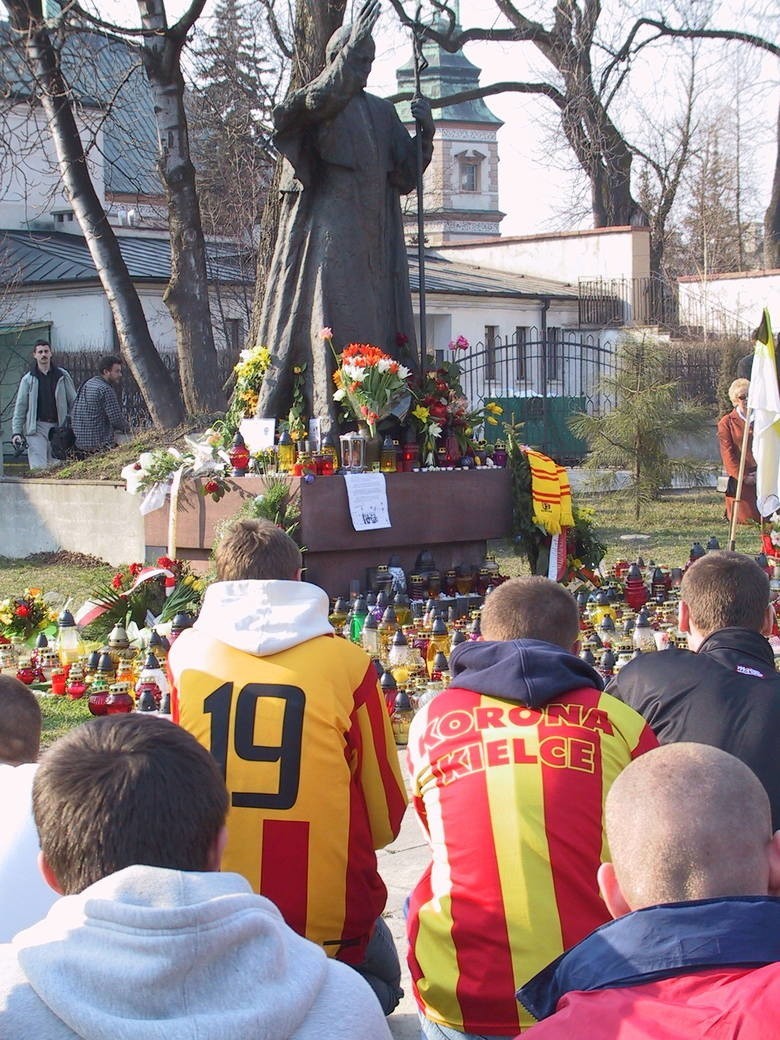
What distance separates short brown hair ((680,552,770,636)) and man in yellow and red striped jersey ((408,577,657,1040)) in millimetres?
779

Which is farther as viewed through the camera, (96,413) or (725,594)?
(96,413)

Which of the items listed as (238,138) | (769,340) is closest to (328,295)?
(769,340)

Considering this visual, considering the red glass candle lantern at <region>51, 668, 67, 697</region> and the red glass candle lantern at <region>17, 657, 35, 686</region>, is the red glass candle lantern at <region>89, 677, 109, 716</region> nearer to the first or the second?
the red glass candle lantern at <region>51, 668, 67, 697</region>

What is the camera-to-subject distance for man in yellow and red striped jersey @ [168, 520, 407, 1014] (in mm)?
3184

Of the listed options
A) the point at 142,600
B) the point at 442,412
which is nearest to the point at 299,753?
the point at 142,600

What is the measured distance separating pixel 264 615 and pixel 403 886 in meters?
1.61

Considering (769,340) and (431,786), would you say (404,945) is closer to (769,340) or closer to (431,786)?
(431,786)

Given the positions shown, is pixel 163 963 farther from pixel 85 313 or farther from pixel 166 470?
pixel 85 313

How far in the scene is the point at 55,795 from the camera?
74.7 inches

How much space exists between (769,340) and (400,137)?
352cm

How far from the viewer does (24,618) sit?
8.64 metres

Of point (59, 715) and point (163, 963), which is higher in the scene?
point (163, 963)

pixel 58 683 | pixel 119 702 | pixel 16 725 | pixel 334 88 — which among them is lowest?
pixel 58 683

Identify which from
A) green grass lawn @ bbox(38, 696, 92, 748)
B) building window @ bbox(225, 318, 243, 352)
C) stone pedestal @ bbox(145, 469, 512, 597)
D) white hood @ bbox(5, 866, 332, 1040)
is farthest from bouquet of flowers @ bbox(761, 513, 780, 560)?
building window @ bbox(225, 318, 243, 352)
